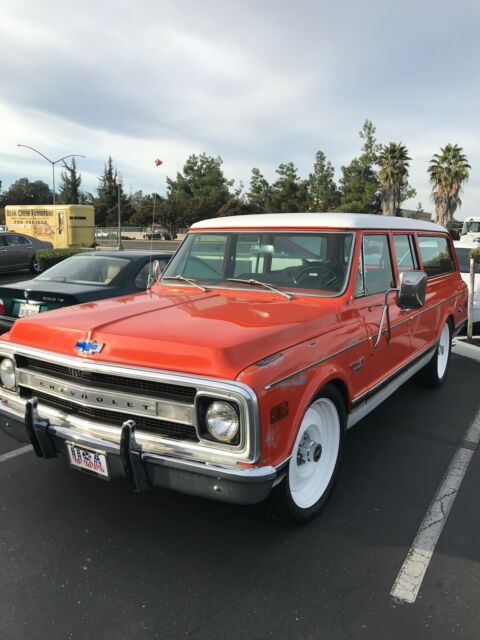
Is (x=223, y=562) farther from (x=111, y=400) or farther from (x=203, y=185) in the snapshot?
(x=203, y=185)

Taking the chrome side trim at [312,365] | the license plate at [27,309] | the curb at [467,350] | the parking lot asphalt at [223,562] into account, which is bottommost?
the parking lot asphalt at [223,562]

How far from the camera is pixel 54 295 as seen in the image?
575 centimetres

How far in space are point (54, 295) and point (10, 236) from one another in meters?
12.0

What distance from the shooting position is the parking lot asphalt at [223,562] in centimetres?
223

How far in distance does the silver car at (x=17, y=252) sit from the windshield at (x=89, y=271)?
10.3 meters

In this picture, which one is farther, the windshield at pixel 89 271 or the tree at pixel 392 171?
the tree at pixel 392 171

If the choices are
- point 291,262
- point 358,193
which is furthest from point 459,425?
point 358,193

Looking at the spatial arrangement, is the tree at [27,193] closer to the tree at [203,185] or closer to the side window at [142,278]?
the tree at [203,185]

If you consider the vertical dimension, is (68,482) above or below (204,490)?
below

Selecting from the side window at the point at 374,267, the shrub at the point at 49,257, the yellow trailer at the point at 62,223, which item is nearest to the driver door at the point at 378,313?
the side window at the point at 374,267

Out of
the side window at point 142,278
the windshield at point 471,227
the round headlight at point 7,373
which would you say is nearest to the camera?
the round headlight at point 7,373

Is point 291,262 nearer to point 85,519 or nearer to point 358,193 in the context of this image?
point 85,519

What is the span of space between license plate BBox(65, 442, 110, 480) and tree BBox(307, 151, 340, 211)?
6667 centimetres

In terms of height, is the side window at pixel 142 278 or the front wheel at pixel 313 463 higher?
the side window at pixel 142 278
